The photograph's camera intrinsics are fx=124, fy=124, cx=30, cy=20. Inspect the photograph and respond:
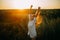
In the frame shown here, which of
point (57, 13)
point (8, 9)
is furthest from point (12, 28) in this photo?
point (57, 13)

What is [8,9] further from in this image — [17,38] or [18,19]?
[17,38]

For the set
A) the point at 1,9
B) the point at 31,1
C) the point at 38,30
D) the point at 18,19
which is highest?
the point at 31,1

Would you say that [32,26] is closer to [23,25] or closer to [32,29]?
[32,29]

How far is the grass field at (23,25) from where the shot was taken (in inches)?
85.3

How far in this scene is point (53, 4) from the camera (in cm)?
223

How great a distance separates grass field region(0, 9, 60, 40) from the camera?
217 centimetres

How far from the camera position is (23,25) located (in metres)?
2.18

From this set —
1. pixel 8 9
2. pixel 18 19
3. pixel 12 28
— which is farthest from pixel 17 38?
pixel 8 9

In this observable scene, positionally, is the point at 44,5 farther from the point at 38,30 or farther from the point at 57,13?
the point at 38,30

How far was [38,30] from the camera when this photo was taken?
85.2 inches

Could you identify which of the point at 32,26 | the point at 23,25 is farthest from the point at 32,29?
the point at 23,25

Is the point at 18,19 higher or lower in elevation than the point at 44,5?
lower

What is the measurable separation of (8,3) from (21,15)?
34 cm

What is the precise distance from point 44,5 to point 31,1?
24 centimetres
